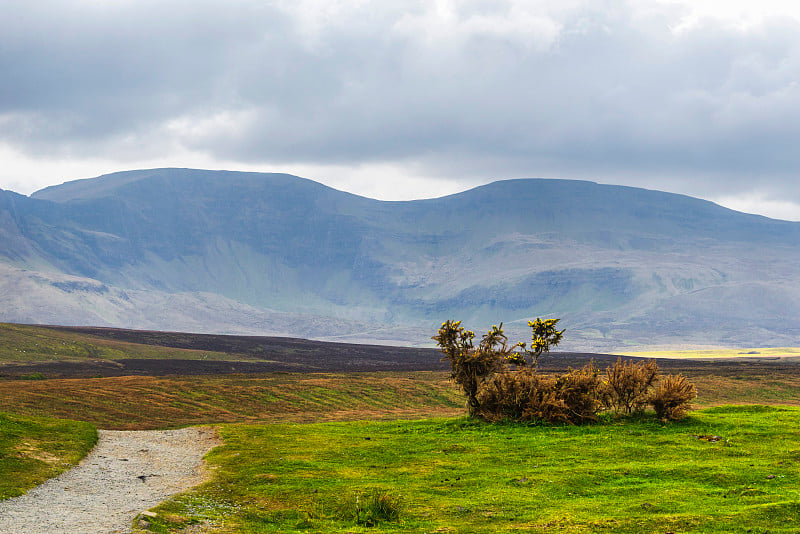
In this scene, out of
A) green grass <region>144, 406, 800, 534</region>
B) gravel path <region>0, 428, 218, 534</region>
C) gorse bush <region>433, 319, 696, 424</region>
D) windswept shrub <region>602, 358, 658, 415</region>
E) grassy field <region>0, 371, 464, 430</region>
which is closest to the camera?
green grass <region>144, 406, 800, 534</region>

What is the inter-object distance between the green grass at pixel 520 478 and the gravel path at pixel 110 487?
1.18 metres

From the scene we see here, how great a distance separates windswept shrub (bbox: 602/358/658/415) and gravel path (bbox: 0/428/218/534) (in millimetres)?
19326

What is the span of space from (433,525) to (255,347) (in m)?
171

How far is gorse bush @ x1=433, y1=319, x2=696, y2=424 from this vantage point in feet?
121

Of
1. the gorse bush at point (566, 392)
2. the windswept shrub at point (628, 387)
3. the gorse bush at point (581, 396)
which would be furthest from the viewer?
the windswept shrub at point (628, 387)

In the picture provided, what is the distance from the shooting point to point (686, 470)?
26078mm

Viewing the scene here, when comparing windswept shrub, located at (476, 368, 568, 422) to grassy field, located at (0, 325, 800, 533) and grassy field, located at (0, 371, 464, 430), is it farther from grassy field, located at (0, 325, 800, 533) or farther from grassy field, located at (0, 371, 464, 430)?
grassy field, located at (0, 371, 464, 430)

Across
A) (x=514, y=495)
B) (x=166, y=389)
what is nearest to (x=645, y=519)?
(x=514, y=495)

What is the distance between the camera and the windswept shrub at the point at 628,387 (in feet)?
124

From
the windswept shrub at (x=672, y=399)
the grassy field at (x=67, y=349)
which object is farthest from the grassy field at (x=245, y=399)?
the grassy field at (x=67, y=349)

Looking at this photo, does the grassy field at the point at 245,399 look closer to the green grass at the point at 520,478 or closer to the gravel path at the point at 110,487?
the gravel path at the point at 110,487

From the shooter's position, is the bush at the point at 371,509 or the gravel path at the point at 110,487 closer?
the gravel path at the point at 110,487

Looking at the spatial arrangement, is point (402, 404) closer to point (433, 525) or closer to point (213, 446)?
point (213, 446)

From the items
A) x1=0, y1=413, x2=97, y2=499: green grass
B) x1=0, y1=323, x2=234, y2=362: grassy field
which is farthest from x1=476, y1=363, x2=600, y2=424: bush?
x1=0, y1=323, x2=234, y2=362: grassy field
